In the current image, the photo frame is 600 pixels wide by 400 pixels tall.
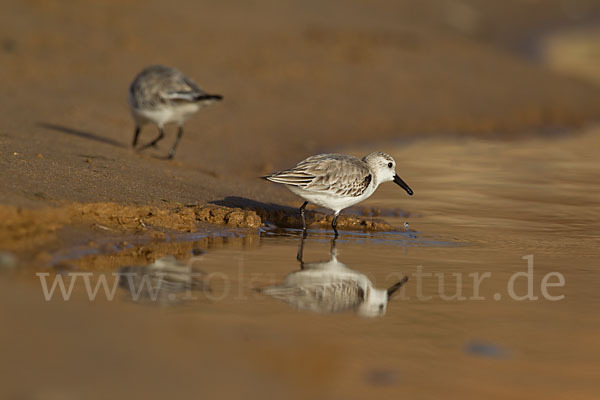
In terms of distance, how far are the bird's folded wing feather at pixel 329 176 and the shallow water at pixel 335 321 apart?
489mm

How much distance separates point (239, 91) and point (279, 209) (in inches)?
257

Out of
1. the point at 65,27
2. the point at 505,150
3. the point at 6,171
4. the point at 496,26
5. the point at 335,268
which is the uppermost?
the point at 496,26

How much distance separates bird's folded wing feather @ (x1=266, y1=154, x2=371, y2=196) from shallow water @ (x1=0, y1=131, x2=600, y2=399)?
49 cm

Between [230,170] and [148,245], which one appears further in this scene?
[230,170]

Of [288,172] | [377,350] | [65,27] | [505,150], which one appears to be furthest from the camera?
[65,27]

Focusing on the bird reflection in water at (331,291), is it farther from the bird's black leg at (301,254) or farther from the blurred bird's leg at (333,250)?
the blurred bird's leg at (333,250)

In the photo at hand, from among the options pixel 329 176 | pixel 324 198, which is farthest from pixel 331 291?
pixel 329 176

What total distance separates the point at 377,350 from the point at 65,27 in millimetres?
12900

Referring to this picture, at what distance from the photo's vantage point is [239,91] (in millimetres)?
15352

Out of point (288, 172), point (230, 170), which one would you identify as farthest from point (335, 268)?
point (230, 170)

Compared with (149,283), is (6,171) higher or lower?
higher

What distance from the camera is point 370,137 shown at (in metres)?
14.4

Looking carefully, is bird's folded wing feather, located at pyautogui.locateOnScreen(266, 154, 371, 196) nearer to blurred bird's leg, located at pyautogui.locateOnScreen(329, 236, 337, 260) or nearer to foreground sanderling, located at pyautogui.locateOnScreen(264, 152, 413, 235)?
foreground sanderling, located at pyautogui.locateOnScreen(264, 152, 413, 235)

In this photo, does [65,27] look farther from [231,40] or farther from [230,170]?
[230,170]
